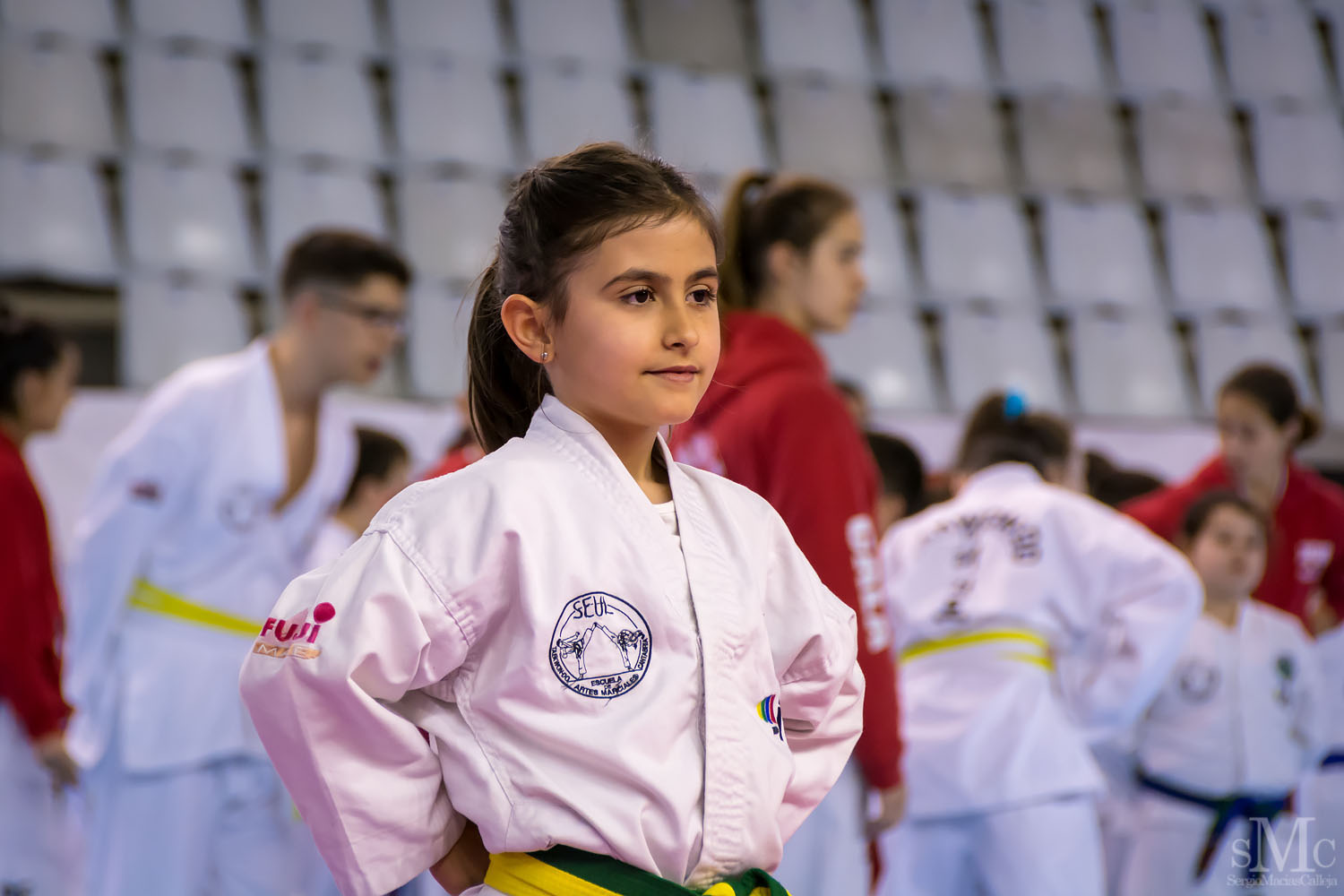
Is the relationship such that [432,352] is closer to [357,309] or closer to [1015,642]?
[357,309]

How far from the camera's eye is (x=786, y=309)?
2.39m

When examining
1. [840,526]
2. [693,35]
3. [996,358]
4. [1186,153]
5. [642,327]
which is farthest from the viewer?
[1186,153]

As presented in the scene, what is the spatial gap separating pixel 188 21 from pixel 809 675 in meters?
5.57

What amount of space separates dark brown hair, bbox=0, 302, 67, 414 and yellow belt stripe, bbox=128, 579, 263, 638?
2.19 feet

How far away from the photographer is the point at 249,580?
3.00m

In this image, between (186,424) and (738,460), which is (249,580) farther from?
(738,460)

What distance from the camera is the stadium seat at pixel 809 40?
6992mm

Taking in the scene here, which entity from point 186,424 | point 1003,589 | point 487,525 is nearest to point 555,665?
point 487,525

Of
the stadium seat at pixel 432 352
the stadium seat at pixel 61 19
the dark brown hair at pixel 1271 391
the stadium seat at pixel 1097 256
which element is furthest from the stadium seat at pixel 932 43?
the stadium seat at pixel 61 19

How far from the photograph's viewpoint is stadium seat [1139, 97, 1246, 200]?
24.0ft

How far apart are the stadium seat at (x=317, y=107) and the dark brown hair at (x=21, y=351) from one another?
108 inches

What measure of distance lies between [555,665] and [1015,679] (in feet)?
6.00

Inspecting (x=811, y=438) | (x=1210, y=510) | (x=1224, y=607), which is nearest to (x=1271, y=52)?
(x=1210, y=510)

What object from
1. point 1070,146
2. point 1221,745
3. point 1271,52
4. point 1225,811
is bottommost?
point 1225,811
